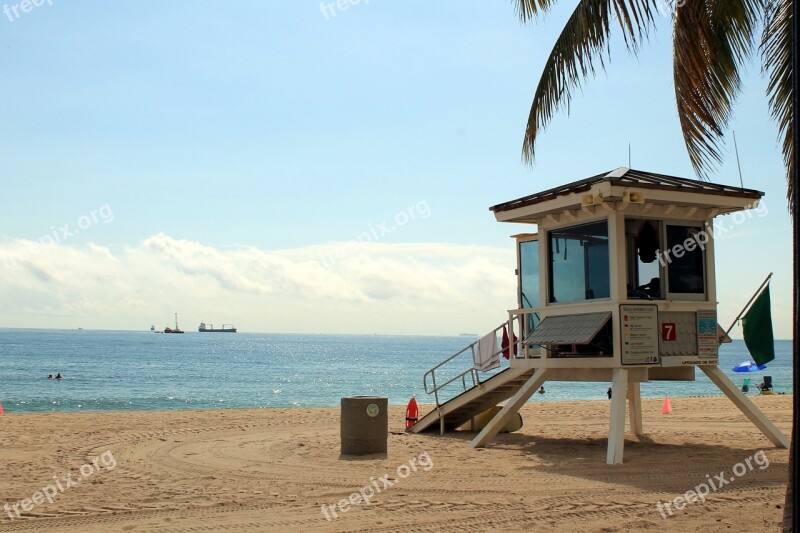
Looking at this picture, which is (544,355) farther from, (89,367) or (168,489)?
(89,367)

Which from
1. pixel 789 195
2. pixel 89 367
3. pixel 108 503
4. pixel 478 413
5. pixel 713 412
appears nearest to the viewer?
pixel 789 195

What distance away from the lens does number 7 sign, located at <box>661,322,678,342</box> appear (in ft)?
45.5

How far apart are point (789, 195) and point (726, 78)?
213 cm

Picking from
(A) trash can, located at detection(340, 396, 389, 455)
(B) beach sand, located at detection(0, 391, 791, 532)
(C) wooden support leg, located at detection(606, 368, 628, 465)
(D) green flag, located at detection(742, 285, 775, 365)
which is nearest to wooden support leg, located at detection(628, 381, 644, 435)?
(B) beach sand, located at detection(0, 391, 791, 532)

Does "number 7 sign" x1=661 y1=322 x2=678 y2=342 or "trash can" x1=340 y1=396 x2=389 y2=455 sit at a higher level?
"number 7 sign" x1=661 y1=322 x2=678 y2=342

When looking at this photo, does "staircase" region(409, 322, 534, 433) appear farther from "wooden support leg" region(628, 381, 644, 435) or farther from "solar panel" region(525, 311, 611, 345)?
"wooden support leg" region(628, 381, 644, 435)

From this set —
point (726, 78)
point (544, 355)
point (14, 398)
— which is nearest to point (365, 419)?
point (544, 355)

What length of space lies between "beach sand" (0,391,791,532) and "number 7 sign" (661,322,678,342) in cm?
191

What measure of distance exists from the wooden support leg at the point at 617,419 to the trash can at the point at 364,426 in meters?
3.72

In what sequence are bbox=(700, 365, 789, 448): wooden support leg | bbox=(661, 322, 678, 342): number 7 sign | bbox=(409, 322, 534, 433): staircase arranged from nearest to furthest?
1. bbox=(661, 322, 678, 342): number 7 sign
2. bbox=(700, 365, 789, 448): wooden support leg
3. bbox=(409, 322, 534, 433): staircase

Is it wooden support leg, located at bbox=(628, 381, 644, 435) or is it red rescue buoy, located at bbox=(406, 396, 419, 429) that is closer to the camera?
wooden support leg, located at bbox=(628, 381, 644, 435)

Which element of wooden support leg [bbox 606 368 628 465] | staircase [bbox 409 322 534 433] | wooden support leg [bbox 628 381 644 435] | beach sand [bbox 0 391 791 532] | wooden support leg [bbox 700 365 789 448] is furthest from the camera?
wooden support leg [bbox 628 381 644 435]

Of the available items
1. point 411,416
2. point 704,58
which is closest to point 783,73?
point 704,58

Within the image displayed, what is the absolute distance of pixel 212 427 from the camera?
19562 millimetres
